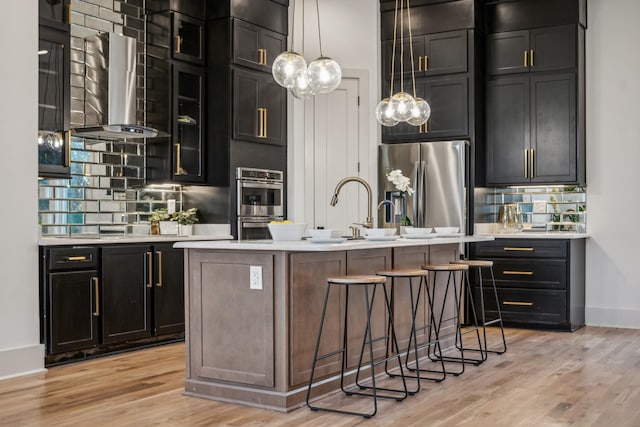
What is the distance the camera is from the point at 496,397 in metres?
4.15

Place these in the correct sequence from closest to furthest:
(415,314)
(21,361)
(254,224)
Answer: (21,361)
(415,314)
(254,224)

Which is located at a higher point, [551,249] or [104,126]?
[104,126]

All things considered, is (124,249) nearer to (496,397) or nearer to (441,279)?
(441,279)

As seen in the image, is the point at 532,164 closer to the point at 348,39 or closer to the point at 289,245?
Answer: the point at 348,39

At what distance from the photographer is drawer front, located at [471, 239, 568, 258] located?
21.7 ft

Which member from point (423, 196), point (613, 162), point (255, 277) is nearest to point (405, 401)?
point (255, 277)

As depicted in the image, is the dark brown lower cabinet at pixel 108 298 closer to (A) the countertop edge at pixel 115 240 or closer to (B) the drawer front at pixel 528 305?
(A) the countertop edge at pixel 115 240

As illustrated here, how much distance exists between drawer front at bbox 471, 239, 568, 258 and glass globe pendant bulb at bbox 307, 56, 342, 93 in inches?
114

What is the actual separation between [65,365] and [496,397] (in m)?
2.90

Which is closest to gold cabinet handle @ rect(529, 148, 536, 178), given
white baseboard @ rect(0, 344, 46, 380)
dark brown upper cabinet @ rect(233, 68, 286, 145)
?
dark brown upper cabinet @ rect(233, 68, 286, 145)

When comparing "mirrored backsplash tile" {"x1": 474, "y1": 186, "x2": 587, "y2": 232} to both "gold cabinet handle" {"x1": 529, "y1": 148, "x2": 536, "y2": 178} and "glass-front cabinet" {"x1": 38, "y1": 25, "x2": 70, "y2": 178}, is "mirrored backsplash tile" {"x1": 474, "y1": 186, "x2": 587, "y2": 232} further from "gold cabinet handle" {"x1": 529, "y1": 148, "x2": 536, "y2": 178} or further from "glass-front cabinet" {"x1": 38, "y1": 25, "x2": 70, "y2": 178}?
"glass-front cabinet" {"x1": 38, "y1": 25, "x2": 70, "y2": 178}

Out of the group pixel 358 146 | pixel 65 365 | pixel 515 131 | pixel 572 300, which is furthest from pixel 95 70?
pixel 572 300

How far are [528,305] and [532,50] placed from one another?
2.40 m

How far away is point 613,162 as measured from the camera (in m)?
6.94
